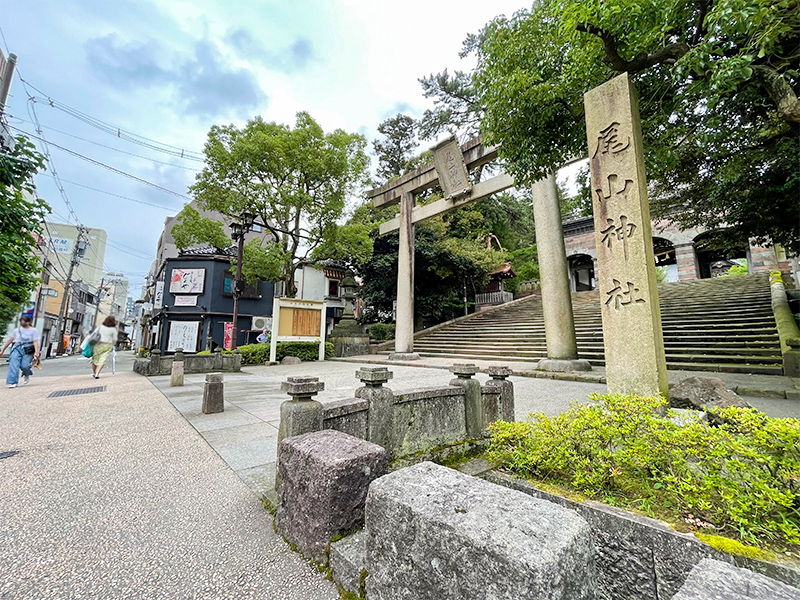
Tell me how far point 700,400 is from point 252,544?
13.3ft

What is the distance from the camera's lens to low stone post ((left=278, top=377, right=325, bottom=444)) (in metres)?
2.43

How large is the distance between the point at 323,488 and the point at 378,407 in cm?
106

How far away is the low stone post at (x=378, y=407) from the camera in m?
2.81

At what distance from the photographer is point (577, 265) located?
2605 centimetres

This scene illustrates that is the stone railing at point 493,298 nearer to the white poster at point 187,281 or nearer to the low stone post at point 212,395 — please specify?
the low stone post at point 212,395

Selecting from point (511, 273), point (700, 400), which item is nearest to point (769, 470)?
point (700, 400)

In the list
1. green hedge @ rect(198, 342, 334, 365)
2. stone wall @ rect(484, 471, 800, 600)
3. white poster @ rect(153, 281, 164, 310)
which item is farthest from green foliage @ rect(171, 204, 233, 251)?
stone wall @ rect(484, 471, 800, 600)

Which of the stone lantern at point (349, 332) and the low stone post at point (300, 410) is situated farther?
the stone lantern at point (349, 332)

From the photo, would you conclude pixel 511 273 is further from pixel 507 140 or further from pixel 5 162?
pixel 5 162

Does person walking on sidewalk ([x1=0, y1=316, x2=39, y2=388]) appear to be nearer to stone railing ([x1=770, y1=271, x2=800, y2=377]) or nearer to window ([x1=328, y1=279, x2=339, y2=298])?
stone railing ([x1=770, y1=271, x2=800, y2=377])

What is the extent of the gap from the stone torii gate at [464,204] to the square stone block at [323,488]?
727 cm

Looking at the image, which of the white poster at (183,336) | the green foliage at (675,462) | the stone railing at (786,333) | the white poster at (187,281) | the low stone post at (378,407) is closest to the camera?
the green foliage at (675,462)

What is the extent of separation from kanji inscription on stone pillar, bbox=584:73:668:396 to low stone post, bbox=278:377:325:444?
12.4ft

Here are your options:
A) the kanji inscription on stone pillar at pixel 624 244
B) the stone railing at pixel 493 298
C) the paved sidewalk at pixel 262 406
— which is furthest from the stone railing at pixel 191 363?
the stone railing at pixel 493 298
